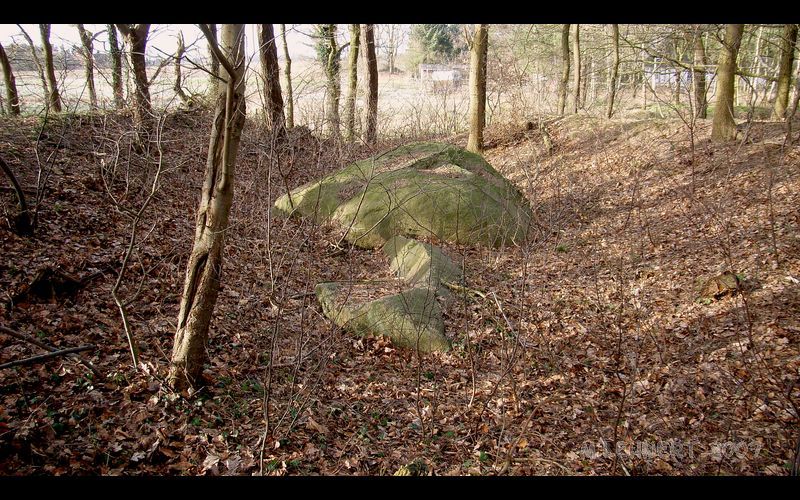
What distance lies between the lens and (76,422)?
3389 millimetres

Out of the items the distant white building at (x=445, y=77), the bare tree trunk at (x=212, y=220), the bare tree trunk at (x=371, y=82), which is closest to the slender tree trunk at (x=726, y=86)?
the bare tree trunk at (x=371, y=82)

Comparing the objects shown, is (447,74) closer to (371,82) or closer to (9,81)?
(371,82)

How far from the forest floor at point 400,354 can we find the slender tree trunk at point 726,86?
164 centimetres

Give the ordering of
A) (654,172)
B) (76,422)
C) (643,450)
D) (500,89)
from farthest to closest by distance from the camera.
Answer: (500,89), (654,172), (643,450), (76,422)

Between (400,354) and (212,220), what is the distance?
2.69 metres

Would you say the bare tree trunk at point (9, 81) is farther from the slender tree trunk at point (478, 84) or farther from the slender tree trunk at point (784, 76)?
the slender tree trunk at point (784, 76)

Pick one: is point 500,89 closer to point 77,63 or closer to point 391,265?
point 391,265

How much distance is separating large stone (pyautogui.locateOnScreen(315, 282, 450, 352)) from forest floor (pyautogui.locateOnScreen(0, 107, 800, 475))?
0.16 metres

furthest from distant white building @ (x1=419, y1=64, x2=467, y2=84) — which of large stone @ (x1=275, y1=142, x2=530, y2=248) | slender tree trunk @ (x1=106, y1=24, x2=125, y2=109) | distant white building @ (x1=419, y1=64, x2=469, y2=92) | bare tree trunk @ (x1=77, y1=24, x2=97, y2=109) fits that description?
bare tree trunk @ (x1=77, y1=24, x2=97, y2=109)

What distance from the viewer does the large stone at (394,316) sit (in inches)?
218
